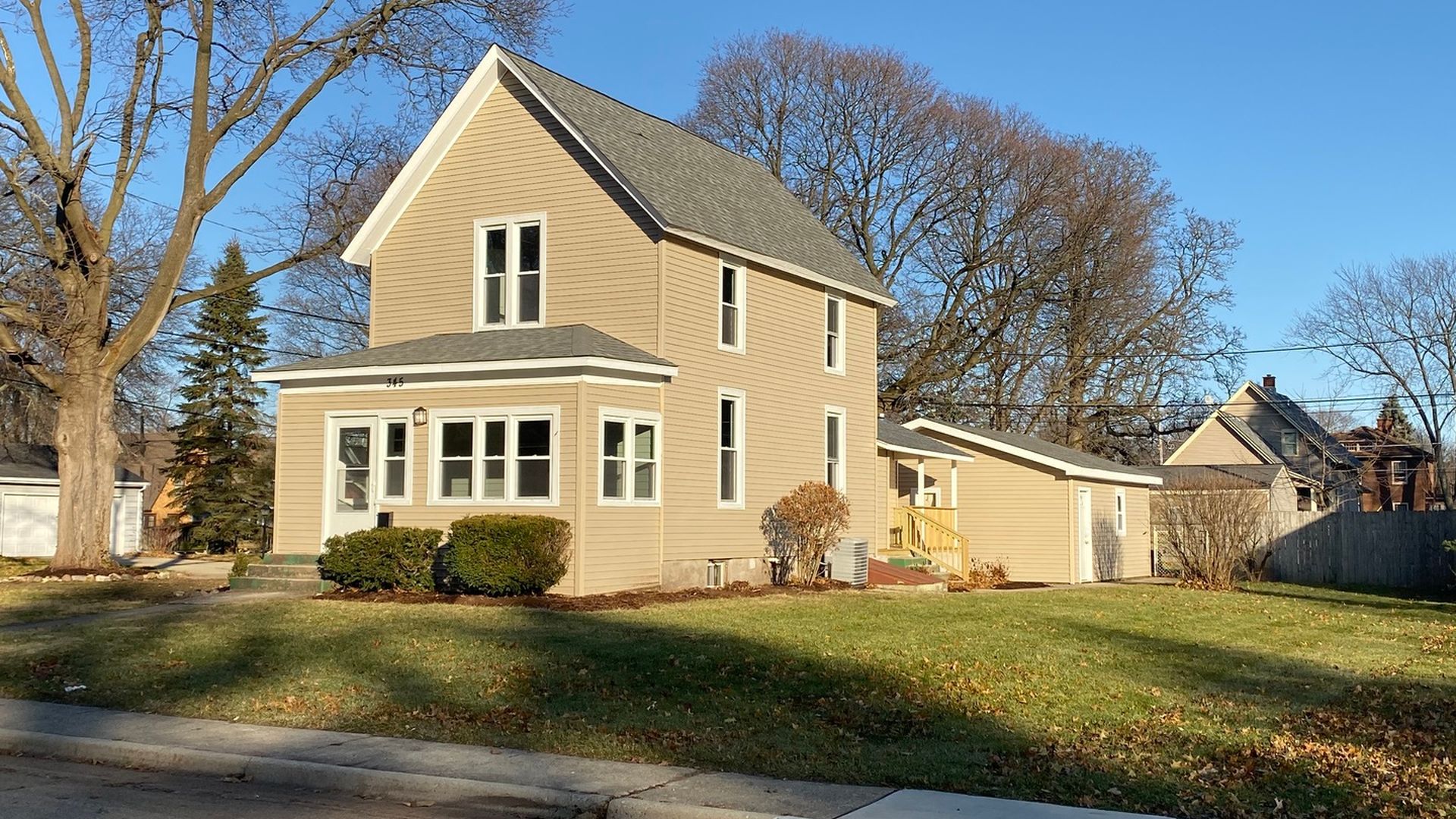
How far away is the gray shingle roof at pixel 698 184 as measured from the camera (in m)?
21.7

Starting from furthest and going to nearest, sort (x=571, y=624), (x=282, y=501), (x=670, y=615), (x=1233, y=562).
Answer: (x=1233, y=562), (x=282, y=501), (x=670, y=615), (x=571, y=624)

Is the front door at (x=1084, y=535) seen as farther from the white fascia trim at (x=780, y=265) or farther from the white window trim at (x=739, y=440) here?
the white window trim at (x=739, y=440)

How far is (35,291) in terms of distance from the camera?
24.2 meters

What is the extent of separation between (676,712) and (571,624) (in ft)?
17.5

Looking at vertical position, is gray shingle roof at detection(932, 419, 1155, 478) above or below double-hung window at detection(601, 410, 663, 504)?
above

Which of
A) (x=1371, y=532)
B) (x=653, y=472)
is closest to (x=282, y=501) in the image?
(x=653, y=472)

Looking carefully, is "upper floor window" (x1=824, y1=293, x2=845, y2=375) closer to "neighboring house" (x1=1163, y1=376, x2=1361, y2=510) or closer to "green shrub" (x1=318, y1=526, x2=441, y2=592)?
"green shrub" (x1=318, y1=526, x2=441, y2=592)

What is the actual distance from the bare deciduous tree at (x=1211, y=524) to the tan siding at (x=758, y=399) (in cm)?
644

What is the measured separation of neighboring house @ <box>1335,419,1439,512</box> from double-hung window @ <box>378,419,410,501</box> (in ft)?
174

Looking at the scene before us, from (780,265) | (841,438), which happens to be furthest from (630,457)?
(841,438)

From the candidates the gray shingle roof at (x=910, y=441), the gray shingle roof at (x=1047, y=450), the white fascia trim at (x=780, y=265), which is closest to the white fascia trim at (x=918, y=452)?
the gray shingle roof at (x=910, y=441)

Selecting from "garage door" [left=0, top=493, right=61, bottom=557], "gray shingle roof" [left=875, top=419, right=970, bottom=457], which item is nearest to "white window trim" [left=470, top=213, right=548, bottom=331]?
→ "gray shingle roof" [left=875, top=419, right=970, bottom=457]

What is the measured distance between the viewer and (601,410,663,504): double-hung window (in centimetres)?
1962

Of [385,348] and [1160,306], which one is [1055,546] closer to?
[385,348]
